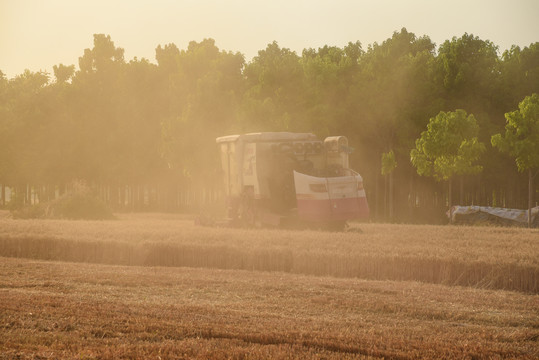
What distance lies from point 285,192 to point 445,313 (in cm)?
1563

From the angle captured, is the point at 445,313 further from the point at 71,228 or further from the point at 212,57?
the point at 212,57

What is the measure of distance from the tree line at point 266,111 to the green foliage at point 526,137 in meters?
2.16

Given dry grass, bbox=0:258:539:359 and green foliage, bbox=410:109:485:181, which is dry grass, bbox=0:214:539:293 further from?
green foliage, bbox=410:109:485:181

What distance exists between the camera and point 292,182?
26812 mm

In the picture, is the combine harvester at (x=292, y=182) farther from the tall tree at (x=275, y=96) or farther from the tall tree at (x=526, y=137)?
the tall tree at (x=275, y=96)

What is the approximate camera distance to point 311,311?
455 inches

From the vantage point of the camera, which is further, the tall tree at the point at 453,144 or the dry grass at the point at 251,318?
the tall tree at the point at 453,144

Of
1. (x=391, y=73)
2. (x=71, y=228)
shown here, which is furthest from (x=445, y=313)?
(x=391, y=73)

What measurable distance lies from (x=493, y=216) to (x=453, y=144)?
4180mm

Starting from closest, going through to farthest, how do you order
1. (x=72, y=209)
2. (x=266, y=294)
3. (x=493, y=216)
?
(x=266, y=294)
(x=72, y=209)
(x=493, y=216)

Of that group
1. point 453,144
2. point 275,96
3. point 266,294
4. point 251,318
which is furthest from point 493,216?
point 251,318

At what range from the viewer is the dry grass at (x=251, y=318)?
8.57 meters

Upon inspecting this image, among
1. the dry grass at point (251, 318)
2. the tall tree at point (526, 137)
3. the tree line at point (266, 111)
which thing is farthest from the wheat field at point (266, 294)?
the tree line at point (266, 111)

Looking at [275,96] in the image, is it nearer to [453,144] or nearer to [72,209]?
[453,144]
